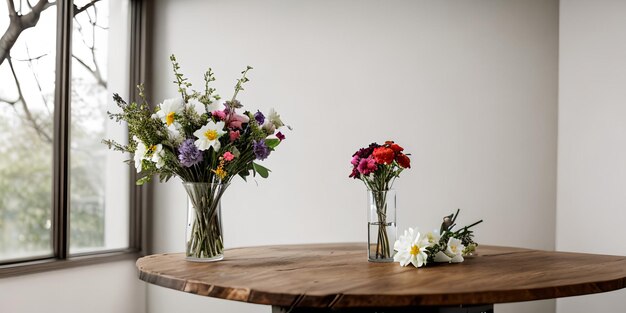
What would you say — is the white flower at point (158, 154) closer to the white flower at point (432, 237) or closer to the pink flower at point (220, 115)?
the pink flower at point (220, 115)

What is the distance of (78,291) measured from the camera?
11.8 feet

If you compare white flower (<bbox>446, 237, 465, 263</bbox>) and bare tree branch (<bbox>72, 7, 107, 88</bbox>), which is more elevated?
bare tree branch (<bbox>72, 7, 107, 88</bbox>)

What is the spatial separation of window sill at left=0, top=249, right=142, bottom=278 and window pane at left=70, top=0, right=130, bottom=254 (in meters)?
0.08

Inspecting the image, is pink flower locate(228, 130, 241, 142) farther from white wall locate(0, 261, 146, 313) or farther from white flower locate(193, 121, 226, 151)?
white wall locate(0, 261, 146, 313)

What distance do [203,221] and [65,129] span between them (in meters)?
1.62

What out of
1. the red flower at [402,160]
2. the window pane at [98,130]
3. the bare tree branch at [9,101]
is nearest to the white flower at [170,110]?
the red flower at [402,160]

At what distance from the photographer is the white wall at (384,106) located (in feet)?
12.1

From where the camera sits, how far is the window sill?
3.19m

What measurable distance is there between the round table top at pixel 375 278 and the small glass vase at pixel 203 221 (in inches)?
2.2

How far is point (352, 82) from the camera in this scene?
389 cm

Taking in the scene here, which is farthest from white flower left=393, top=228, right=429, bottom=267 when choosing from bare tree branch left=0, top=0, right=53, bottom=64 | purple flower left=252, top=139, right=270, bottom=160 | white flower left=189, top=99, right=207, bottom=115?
bare tree branch left=0, top=0, right=53, bottom=64

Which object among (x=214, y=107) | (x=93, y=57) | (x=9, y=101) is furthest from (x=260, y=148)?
(x=93, y=57)

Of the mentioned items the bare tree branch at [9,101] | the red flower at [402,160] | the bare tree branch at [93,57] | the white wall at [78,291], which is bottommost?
the white wall at [78,291]

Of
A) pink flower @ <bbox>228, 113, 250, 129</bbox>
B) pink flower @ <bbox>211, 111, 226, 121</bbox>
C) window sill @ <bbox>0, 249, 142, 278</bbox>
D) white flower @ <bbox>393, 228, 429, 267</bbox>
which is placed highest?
pink flower @ <bbox>211, 111, 226, 121</bbox>
